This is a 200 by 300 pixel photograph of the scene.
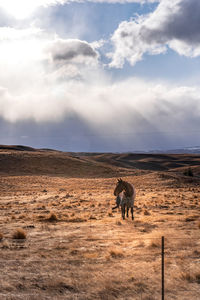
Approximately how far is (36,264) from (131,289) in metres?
3.17

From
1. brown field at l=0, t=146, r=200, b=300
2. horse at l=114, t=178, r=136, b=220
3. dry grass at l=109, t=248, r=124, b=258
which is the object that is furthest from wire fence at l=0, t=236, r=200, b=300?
horse at l=114, t=178, r=136, b=220

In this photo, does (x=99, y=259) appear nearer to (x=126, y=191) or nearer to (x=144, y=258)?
(x=144, y=258)

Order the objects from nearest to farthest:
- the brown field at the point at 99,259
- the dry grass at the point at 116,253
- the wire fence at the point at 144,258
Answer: the brown field at the point at 99,259 < the wire fence at the point at 144,258 < the dry grass at the point at 116,253

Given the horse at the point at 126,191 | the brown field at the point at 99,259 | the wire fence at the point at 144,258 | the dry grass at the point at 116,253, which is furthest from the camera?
the horse at the point at 126,191

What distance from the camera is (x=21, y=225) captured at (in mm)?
13062

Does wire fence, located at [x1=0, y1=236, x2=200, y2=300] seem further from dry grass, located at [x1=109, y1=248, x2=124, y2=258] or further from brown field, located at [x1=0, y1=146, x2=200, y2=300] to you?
dry grass, located at [x1=109, y1=248, x2=124, y2=258]

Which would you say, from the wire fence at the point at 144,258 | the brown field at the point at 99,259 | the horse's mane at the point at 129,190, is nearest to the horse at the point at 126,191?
the horse's mane at the point at 129,190

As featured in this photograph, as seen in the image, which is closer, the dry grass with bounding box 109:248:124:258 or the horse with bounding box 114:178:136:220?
the dry grass with bounding box 109:248:124:258

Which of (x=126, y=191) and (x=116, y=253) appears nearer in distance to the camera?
(x=116, y=253)

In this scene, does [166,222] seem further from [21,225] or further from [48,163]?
[48,163]

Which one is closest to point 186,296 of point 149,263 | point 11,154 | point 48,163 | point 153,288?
point 153,288

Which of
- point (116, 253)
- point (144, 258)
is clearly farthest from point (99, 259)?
point (144, 258)

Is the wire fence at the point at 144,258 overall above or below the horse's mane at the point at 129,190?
below

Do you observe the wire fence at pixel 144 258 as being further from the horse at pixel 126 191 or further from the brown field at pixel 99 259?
the horse at pixel 126 191
